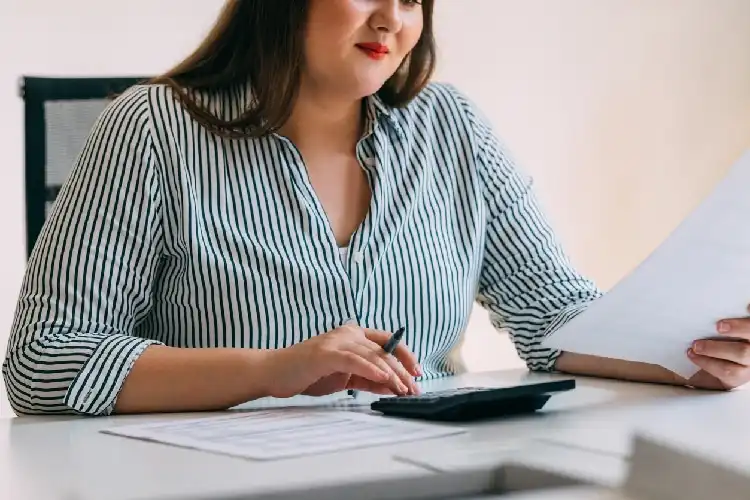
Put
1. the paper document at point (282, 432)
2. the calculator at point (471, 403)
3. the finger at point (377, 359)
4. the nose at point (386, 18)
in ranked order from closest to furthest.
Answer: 1. the paper document at point (282, 432)
2. the calculator at point (471, 403)
3. the finger at point (377, 359)
4. the nose at point (386, 18)

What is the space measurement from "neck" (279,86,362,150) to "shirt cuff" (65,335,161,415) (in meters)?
0.42

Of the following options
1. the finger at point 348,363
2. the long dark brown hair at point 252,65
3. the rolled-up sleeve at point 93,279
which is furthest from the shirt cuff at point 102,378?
the long dark brown hair at point 252,65

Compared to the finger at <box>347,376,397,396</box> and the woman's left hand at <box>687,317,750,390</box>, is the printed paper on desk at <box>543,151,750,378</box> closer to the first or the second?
the woman's left hand at <box>687,317,750,390</box>

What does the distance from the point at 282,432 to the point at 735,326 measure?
556 millimetres

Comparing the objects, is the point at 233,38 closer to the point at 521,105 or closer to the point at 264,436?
the point at 264,436

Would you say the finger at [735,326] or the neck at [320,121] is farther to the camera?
the neck at [320,121]

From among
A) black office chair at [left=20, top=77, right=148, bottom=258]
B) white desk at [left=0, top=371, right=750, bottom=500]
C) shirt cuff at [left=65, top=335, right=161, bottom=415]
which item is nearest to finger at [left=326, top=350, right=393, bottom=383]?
white desk at [left=0, top=371, right=750, bottom=500]

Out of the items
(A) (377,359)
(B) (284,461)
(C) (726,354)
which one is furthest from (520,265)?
(B) (284,461)

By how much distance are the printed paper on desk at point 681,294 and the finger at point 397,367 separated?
20 cm

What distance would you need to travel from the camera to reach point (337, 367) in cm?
104

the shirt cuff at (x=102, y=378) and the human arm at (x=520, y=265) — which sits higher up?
the human arm at (x=520, y=265)

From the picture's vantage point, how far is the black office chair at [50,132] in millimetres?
1538

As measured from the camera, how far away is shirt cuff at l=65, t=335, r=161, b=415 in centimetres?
108

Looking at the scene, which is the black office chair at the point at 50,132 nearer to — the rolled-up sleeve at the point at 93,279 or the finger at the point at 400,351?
the rolled-up sleeve at the point at 93,279
